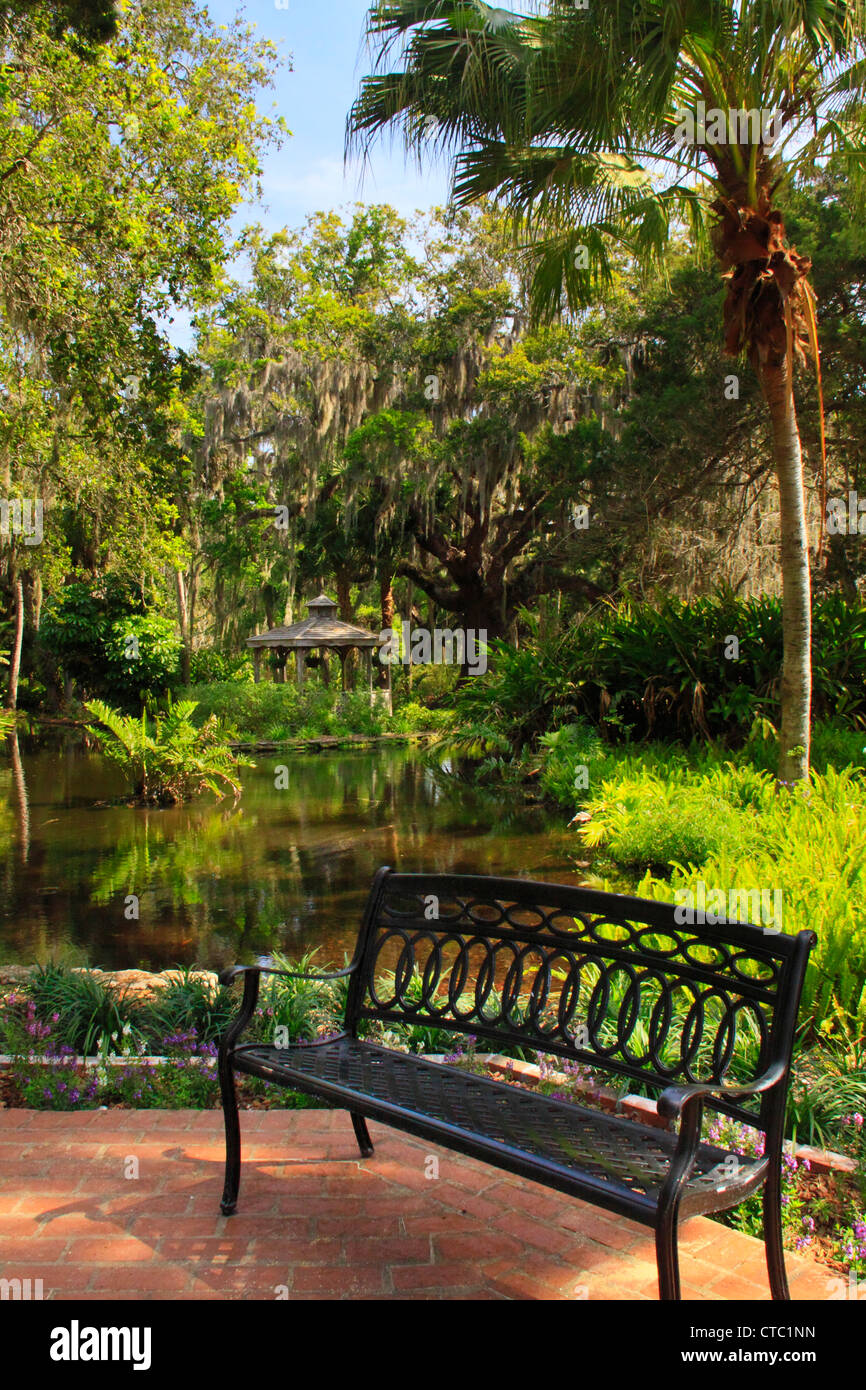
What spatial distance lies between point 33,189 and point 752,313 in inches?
229

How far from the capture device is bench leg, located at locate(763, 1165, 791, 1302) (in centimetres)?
227

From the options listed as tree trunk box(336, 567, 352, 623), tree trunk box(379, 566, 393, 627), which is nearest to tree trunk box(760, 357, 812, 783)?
tree trunk box(379, 566, 393, 627)

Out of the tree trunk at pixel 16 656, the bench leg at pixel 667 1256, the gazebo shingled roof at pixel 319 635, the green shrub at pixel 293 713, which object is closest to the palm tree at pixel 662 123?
the bench leg at pixel 667 1256

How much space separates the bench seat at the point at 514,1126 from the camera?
216 centimetres

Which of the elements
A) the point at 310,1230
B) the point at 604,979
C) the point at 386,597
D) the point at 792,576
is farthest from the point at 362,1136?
the point at 386,597

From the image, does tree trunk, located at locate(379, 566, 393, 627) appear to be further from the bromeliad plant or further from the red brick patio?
the red brick patio

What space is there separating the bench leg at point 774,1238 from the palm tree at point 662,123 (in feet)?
20.1

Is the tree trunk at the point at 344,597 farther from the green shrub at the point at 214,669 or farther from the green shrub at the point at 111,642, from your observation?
the green shrub at the point at 111,642

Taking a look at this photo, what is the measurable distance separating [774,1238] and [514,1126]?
0.64 metres

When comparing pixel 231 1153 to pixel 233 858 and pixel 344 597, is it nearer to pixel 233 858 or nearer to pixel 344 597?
pixel 233 858

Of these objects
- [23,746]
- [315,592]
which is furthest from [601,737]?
[315,592]

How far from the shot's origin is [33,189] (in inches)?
311

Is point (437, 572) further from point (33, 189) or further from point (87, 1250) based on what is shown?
point (87, 1250)

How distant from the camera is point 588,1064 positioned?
2.96 meters
